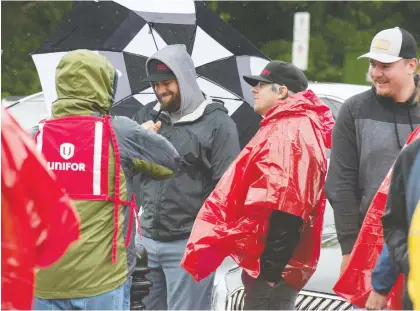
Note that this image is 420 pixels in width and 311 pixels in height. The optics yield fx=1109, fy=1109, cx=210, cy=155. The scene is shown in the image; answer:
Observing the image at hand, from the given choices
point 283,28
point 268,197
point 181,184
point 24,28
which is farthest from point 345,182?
point 283,28

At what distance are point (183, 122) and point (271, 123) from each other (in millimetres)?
858

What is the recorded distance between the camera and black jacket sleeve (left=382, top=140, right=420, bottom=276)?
12.7ft

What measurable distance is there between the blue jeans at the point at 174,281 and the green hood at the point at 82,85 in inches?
59.8

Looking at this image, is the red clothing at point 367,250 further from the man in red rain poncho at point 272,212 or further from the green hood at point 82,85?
the green hood at point 82,85

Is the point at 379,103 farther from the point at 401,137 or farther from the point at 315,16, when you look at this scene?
the point at 315,16

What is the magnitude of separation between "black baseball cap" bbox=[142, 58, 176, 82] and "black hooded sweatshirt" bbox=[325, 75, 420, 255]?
132 centimetres

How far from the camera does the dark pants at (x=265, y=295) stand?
225 inches

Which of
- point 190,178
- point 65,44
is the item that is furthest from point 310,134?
point 65,44

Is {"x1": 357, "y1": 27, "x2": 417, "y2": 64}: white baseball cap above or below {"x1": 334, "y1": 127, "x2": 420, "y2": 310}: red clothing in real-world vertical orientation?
above

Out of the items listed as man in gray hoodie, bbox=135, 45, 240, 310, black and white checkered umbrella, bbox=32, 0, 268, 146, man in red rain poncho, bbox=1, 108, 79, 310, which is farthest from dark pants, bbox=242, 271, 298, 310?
man in red rain poncho, bbox=1, 108, 79, 310

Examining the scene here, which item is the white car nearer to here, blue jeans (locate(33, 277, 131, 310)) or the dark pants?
the dark pants

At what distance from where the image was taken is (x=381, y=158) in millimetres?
5422

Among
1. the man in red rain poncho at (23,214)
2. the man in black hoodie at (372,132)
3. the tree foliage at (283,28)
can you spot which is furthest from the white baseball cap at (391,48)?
the tree foliage at (283,28)

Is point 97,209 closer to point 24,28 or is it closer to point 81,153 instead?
point 81,153
